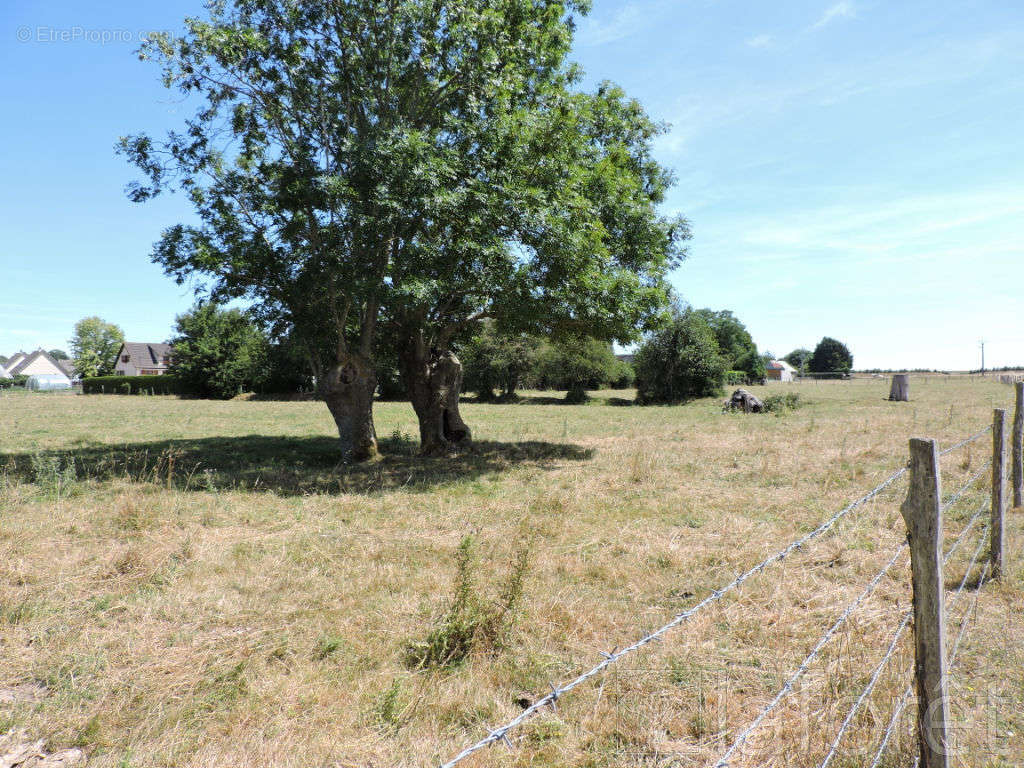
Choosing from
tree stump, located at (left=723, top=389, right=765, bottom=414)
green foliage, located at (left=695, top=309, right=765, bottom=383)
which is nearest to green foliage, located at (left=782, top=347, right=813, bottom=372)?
green foliage, located at (left=695, top=309, right=765, bottom=383)

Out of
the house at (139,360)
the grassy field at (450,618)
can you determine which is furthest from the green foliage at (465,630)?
the house at (139,360)

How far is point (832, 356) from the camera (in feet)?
387

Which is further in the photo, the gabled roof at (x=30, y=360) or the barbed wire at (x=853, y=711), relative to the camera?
the gabled roof at (x=30, y=360)

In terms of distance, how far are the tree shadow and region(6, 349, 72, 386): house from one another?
5362 inches

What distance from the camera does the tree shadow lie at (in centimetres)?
1055

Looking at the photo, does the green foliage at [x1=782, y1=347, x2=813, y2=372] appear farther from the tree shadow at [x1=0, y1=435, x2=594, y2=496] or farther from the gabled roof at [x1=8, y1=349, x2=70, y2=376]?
the gabled roof at [x1=8, y1=349, x2=70, y2=376]

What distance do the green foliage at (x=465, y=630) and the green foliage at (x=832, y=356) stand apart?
416 ft

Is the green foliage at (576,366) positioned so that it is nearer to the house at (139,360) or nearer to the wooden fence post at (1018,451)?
the wooden fence post at (1018,451)

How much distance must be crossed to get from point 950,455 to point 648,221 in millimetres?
8555

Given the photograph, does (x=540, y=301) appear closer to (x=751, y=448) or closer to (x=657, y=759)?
(x=751, y=448)

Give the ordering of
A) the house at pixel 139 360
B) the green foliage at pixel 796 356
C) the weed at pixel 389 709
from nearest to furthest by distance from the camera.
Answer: the weed at pixel 389 709
the house at pixel 139 360
the green foliage at pixel 796 356

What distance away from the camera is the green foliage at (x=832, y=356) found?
116 meters

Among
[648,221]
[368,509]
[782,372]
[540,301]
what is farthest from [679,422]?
[782,372]

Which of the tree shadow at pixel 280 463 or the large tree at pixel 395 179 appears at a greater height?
the large tree at pixel 395 179
